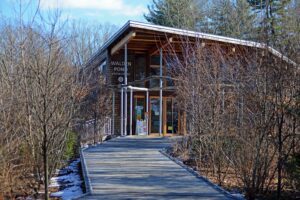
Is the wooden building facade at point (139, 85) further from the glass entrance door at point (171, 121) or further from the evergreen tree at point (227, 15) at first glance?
the evergreen tree at point (227, 15)

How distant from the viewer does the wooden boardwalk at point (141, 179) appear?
839 centimetres

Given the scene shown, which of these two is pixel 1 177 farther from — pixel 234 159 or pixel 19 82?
pixel 234 159

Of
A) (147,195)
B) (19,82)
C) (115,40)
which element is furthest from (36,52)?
(115,40)

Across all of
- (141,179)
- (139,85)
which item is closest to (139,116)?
(139,85)

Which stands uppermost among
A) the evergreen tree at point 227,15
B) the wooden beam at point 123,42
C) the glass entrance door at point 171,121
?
the evergreen tree at point 227,15

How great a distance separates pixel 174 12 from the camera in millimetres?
38188

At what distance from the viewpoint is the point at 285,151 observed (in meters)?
8.41

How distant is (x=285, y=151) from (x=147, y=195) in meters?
2.85

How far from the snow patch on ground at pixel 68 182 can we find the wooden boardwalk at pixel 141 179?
38cm

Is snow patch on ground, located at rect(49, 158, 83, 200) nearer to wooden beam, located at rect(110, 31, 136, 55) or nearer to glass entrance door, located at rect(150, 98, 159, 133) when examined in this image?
wooden beam, located at rect(110, 31, 136, 55)

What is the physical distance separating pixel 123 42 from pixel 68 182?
529 inches

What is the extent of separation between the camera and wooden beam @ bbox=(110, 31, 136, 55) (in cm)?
2188

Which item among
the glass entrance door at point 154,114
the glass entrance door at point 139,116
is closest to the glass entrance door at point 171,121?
the glass entrance door at point 154,114

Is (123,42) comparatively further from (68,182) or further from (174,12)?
(174,12)
